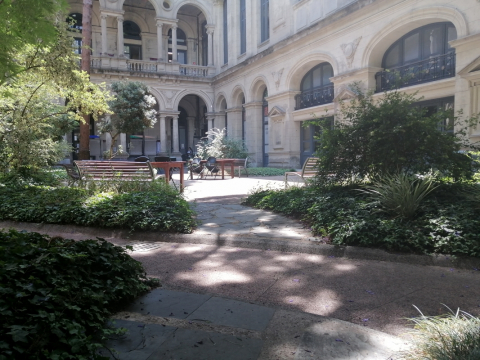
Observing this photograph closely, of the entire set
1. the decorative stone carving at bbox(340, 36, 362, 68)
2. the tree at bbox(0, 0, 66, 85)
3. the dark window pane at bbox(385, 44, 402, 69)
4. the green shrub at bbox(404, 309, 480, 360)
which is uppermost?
the decorative stone carving at bbox(340, 36, 362, 68)

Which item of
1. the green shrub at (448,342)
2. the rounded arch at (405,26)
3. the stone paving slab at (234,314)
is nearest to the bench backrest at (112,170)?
the stone paving slab at (234,314)

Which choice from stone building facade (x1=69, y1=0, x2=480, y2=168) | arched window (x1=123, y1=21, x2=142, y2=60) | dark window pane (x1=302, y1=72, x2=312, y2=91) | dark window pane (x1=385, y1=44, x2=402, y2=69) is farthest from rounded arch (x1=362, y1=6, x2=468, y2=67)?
arched window (x1=123, y1=21, x2=142, y2=60)

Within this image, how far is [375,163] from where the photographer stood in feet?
19.9

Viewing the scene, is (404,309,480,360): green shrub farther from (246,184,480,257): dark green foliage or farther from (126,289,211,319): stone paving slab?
(246,184,480,257): dark green foliage

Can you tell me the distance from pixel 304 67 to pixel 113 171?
13.4 m

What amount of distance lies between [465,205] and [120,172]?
6.66m

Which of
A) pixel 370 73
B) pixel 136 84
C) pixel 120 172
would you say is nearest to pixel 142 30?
pixel 136 84

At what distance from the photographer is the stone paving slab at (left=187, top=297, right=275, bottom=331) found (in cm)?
239

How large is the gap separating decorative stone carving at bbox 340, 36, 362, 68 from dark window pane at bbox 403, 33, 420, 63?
1.91 meters

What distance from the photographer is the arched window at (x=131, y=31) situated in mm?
29639

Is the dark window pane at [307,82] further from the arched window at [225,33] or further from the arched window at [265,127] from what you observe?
the arched window at [225,33]

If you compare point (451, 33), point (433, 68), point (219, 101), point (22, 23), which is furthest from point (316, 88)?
point (22, 23)

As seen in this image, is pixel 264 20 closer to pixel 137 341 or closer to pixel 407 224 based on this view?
pixel 407 224

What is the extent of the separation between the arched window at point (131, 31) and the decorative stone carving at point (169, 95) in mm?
7356
